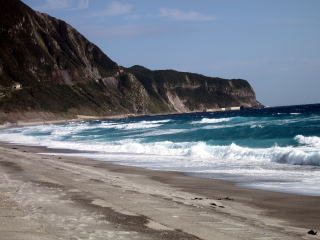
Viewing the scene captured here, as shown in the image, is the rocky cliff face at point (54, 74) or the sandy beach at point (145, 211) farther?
the rocky cliff face at point (54, 74)

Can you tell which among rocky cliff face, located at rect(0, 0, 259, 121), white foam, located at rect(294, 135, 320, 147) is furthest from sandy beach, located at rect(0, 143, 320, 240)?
rocky cliff face, located at rect(0, 0, 259, 121)

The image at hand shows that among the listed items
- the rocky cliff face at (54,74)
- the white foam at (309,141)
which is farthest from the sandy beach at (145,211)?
the rocky cliff face at (54,74)

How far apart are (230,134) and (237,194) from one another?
2355cm

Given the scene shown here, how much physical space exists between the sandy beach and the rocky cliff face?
367 feet

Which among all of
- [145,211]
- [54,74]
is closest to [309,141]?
[145,211]

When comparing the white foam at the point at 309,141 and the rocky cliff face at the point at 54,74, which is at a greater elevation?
the rocky cliff face at the point at 54,74

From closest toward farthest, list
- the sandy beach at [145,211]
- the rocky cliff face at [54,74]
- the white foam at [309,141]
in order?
1. the sandy beach at [145,211]
2. the white foam at [309,141]
3. the rocky cliff face at [54,74]

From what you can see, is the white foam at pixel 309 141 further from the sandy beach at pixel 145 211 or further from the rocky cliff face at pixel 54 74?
the rocky cliff face at pixel 54 74

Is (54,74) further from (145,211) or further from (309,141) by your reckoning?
(145,211)

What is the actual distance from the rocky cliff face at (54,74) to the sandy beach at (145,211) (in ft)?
367

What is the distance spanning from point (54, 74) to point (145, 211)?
15262 centimetres

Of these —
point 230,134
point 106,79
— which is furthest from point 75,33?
point 230,134

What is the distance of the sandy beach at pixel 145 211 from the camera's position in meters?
6.69

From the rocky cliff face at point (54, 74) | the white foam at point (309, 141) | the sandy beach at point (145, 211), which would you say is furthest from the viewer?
the rocky cliff face at point (54, 74)
